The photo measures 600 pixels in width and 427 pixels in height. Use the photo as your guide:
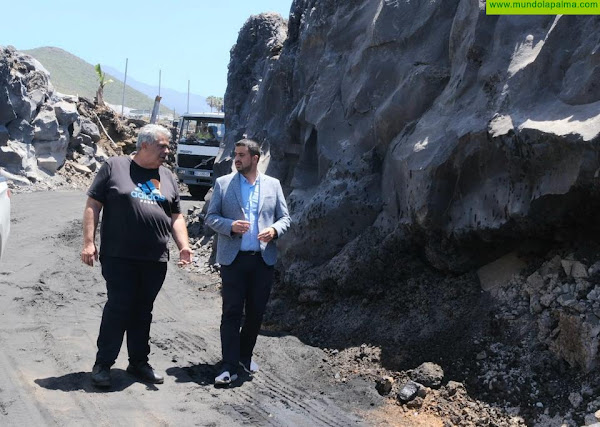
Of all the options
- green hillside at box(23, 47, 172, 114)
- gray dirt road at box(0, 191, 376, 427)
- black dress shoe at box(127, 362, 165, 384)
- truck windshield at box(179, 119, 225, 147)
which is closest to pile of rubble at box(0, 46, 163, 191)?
truck windshield at box(179, 119, 225, 147)

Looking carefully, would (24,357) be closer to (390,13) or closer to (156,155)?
(156,155)

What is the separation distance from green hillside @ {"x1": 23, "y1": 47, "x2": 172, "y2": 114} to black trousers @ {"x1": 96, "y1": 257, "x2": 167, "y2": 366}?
134 m

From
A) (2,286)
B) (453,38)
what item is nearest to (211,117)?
(2,286)

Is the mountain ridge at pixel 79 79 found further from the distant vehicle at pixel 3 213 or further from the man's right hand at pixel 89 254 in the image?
the man's right hand at pixel 89 254

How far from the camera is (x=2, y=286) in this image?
8.90 meters

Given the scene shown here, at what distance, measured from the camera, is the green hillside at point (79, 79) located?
15112 centimetres

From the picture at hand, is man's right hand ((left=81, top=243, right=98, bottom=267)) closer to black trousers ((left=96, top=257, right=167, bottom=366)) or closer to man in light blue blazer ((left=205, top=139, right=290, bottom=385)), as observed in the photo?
black trousers ((left=96, top=257, right=167, bottom=366))

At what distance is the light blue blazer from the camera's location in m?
6.12

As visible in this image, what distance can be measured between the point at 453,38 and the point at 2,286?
5.72 meters

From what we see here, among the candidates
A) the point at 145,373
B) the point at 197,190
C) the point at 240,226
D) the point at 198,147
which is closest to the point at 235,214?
the point at 240,226

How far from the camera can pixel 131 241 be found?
5.68m

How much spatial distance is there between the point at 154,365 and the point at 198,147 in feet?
56.7

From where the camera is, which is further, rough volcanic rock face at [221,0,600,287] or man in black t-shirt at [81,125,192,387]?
rough volcanic rock face at [221,0,600,287]

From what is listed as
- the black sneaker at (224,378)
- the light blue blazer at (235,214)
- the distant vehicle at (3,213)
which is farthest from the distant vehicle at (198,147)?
the black sneaker at (224,378)
